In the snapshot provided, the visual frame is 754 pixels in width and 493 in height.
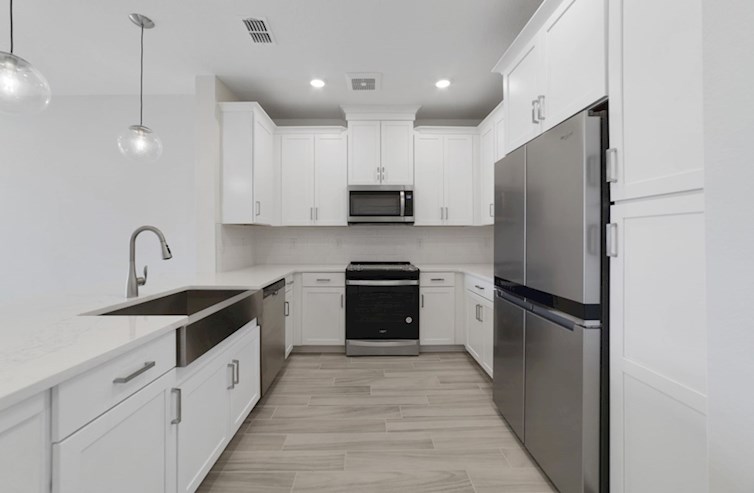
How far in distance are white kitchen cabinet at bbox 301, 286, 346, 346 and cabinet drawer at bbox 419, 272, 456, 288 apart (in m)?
0.87

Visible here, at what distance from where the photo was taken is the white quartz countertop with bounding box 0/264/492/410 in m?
0.80

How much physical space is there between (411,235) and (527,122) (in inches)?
96.1

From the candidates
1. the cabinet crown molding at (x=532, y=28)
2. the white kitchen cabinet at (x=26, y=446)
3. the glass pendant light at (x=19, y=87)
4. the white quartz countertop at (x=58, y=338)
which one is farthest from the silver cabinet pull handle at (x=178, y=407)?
the cabinet crown molding at (x=532, y=28)

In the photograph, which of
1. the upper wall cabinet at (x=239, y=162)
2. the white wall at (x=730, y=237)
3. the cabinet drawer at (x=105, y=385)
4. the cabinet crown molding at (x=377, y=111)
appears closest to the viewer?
the white wall at (x=730, y=237)

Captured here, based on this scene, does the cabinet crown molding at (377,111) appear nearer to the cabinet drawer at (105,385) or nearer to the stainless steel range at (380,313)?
the stainless steel range at (380,313)

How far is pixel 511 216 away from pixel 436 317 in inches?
75.1

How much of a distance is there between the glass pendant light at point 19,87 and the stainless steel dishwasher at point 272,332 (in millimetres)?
1598

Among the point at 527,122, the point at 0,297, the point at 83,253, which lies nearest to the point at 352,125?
the point at 527,122

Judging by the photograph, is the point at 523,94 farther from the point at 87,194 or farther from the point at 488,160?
the point at 87,194

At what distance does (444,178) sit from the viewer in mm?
4016

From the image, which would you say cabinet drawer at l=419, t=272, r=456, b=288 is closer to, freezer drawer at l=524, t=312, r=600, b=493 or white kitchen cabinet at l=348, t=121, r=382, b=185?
white kitchen cabinet at l=348, t=121, r=382, b=185

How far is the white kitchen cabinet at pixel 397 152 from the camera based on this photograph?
391 centimetres

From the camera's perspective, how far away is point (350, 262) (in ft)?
14.1

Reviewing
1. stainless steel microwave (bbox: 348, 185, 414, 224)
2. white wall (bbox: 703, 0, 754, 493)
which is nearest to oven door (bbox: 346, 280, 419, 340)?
stainless steel microwave (bbox: 348, 185, 414, 224)
